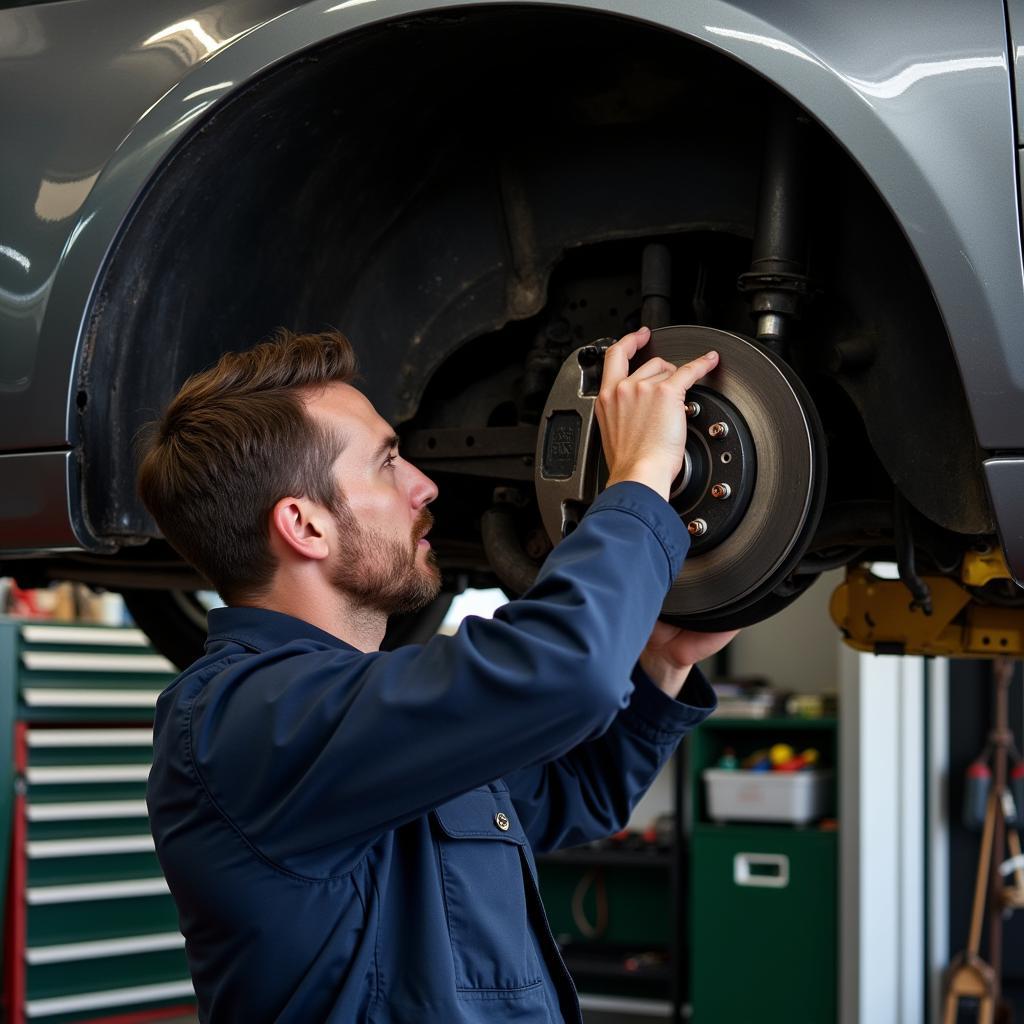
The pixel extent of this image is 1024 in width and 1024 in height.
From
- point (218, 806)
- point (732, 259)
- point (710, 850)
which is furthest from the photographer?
point (710, 850)

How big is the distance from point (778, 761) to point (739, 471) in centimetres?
263

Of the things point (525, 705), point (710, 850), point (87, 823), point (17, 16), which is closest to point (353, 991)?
point (525, 705)

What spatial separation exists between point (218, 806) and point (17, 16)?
0.80m

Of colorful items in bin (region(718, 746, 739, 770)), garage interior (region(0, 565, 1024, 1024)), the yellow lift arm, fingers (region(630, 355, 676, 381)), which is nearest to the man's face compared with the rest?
fingers (region(630, 355, 676, 381))

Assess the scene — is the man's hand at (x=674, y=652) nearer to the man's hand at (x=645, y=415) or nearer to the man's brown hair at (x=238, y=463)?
the man's hand at (x=645, y=415)

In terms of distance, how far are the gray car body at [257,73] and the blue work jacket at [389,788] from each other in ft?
0.85

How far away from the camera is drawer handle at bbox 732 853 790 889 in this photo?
3.41 meters

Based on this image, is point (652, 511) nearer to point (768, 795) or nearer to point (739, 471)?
point (739, 471)

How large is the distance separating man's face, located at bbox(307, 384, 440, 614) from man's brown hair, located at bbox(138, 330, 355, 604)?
0.02 m

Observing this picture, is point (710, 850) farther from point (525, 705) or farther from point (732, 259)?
point (525, 705)

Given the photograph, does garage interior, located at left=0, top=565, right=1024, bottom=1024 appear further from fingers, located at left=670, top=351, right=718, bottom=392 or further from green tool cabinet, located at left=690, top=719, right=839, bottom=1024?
fingers, located at left=670, top=351, right=718, bottom=392

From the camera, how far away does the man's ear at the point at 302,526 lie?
103cm

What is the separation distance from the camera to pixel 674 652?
1188 millimetres

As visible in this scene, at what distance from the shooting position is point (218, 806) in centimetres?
91
